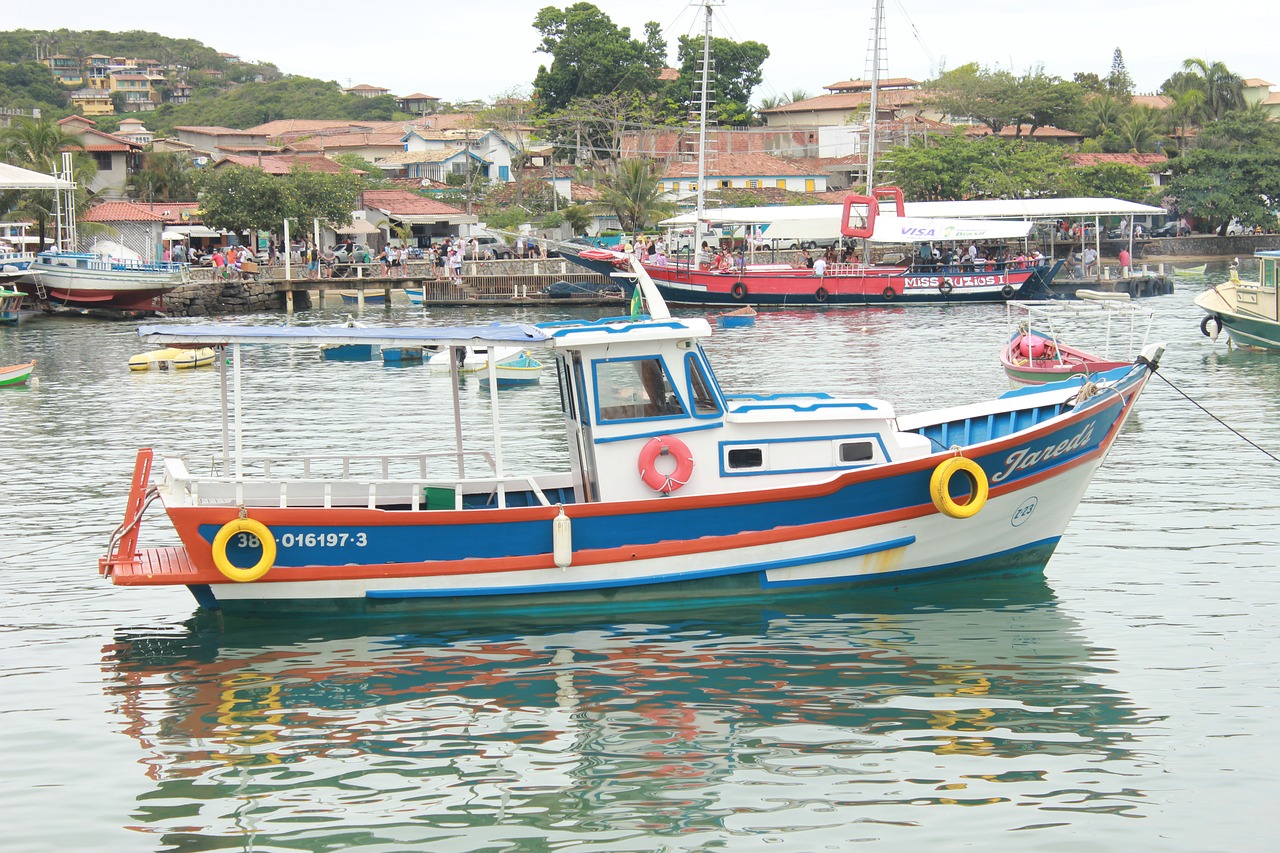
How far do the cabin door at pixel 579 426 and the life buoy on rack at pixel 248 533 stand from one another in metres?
3.05

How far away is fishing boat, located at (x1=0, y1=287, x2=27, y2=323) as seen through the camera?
4734cm

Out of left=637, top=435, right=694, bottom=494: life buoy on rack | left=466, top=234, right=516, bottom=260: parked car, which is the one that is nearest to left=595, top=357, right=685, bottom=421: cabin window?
left=637, top=435, right=694, bottom=494: life buoy on rack

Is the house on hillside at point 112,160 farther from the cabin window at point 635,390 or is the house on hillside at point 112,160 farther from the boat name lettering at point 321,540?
the cabin window at point 635,390

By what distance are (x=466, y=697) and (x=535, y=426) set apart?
47.9 feet

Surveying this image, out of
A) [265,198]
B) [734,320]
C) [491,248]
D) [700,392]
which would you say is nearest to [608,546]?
[700,392]

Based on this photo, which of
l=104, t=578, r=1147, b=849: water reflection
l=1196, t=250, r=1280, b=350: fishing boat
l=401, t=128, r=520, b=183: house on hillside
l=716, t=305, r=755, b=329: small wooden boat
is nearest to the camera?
l=104, t=578, r=1147, b=849: water reflection

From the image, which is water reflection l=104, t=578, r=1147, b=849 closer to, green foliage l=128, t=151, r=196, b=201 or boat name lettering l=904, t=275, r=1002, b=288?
boat name lettering l=904, t=275, r=1002, b=288

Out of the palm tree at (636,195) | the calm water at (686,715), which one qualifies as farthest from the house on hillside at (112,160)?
the calm water at (686,715)

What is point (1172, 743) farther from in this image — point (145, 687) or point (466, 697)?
point (145, 687)

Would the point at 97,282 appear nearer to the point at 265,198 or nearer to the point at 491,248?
the point at 265,198

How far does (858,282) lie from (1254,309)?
21.2 meters

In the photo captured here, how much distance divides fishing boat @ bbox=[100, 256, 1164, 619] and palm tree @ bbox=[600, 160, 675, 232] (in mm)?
57371

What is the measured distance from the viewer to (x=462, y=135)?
9206cm

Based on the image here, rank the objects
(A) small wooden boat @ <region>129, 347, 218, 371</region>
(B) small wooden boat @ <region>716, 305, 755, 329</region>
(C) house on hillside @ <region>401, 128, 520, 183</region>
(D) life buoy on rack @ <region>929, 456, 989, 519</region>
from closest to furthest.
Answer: (D) life buoy on rack @ <region>929, 456, 989, 519</region> < (A) small wooden boat @ <region>129, 347, 218, 371</region> < (B) small wooden boat @ <region>716, 305, 755, 329</region> < (C) house on hillside @ <region>401, 128, 520, 183</region>
